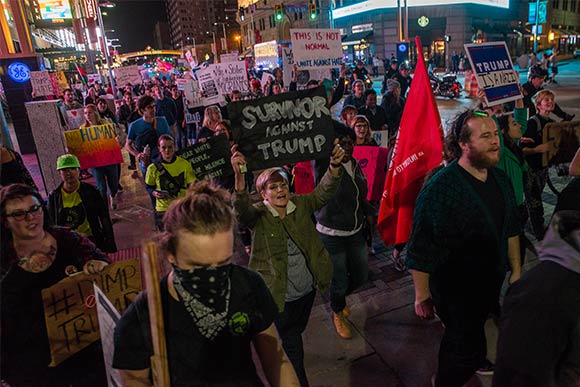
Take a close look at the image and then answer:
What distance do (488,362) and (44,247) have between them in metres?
3.47

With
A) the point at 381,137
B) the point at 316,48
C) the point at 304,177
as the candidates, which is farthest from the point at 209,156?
the point at 316,48

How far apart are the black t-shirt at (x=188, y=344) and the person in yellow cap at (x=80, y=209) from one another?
2732 millimetres

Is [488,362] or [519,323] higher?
[519,323]

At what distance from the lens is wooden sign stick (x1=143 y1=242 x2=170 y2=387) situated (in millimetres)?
1396

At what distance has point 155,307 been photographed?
1472 millimetres

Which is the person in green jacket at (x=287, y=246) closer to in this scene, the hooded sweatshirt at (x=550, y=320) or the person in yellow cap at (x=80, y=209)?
the hooded sweatshirt at (x=550, y=320)

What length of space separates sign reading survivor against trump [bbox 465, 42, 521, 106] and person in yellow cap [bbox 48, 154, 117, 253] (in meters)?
4.41

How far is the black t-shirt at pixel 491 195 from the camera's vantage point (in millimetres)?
2832

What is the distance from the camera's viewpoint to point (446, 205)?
9.25 ft

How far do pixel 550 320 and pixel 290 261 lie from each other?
187cm

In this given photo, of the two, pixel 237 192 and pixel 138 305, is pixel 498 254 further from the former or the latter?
pixel 138 305

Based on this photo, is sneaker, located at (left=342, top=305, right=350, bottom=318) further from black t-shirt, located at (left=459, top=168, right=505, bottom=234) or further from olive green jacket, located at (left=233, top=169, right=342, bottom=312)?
black t-shirt, located at (left=459, top=168, right=505, bottom=234)

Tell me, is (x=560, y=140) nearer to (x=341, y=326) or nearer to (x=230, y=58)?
Result: (x=341, y=326)

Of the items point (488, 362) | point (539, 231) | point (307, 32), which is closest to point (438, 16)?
point (307, 32)
